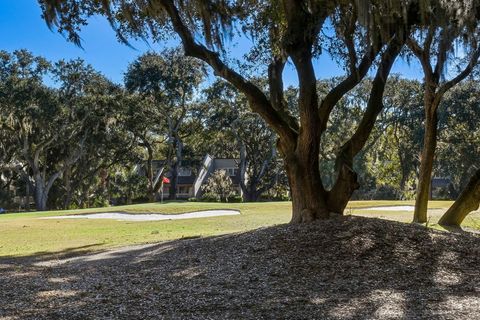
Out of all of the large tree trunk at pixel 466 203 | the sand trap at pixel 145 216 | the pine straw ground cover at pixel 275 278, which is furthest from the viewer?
the sand trap at pixel 145 216

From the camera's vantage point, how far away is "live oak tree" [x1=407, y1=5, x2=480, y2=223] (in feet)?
27.6

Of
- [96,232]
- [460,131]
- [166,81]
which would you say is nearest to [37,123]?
[166,81]

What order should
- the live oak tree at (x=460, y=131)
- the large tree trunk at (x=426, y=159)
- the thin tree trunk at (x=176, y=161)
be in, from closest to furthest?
the large tree trunk at (x=426, y=159) < the live oak tree at (x=460, y=131) < the thin tree trunk at (x=176, y=161)

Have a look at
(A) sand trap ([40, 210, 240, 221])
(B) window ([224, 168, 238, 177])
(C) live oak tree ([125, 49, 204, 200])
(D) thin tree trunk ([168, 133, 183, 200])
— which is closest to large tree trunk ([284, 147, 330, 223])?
(A) sand trap ([40, 210, 240, 221])

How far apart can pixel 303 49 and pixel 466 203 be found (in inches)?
213

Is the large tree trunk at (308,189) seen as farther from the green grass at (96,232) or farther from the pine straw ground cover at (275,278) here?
the green grass at (96,232)

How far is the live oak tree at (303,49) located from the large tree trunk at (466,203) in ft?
10.00

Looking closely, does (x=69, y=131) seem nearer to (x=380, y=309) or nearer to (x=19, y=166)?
(x=19, y=166)

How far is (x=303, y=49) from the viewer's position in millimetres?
8242

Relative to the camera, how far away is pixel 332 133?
3981 centimetres

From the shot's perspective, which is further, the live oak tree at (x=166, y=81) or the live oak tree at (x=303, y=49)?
the live oak tree at (x=166, y=81)

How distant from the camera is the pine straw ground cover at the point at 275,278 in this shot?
4.51 metres

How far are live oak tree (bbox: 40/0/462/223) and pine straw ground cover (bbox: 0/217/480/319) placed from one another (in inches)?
32.9

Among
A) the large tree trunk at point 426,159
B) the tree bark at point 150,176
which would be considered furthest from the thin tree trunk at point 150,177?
the large tree trunk at point 426,159
